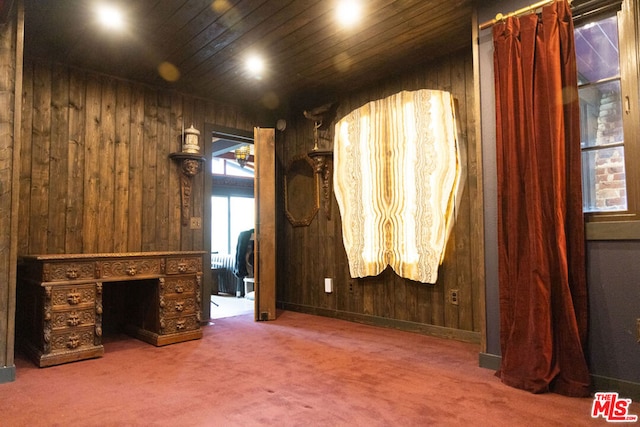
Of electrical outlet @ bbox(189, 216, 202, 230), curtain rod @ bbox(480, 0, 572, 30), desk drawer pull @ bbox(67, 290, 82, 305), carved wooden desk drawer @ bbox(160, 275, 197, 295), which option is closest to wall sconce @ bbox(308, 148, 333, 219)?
electrical outlet @ bbox(189, 216, 202, 230)

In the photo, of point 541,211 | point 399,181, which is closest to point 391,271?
point 399,181

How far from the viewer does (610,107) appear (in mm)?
2166

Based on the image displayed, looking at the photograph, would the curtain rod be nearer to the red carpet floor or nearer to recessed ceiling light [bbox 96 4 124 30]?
the red carpet floor

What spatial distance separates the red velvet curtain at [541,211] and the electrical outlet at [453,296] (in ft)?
2.92

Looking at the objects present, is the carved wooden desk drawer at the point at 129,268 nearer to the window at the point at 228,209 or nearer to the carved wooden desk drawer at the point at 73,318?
the carved wooden desk drawer at the point at 73,318

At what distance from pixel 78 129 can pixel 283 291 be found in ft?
8.85

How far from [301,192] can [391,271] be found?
4.94ft

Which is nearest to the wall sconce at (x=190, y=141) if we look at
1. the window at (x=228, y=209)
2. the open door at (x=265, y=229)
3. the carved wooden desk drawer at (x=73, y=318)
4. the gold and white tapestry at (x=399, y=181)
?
the open door at (x=265, y=229)

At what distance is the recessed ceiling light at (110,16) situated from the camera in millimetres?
2641

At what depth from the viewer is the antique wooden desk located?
266 centimetres

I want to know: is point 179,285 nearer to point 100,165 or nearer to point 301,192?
point 100,165

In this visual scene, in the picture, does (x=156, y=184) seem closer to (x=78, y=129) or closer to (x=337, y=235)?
(x=78, y=129)

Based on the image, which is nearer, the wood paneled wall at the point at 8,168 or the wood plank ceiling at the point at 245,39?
the wood paneled wall at the point at 8,168

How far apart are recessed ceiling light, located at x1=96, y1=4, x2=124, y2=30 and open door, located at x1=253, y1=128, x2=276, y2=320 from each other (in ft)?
5.44
